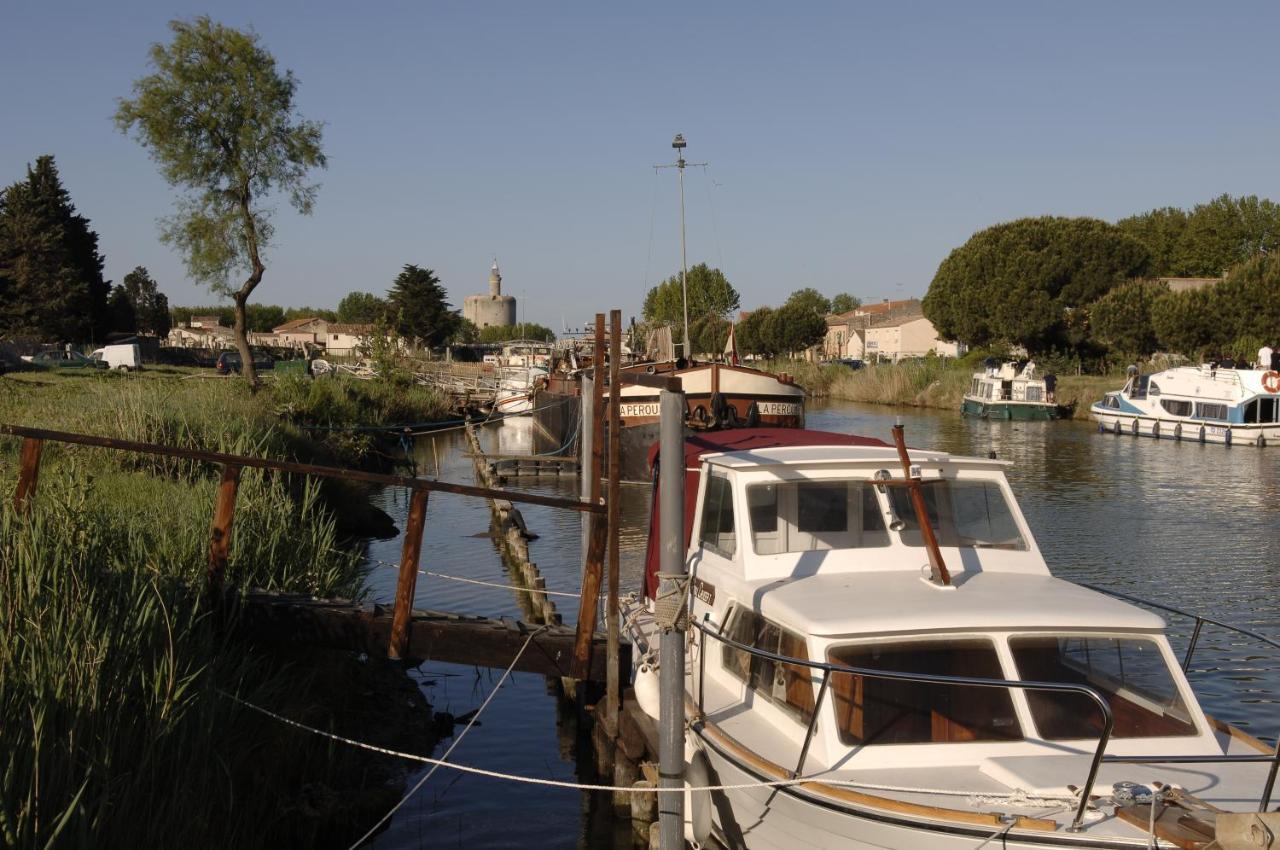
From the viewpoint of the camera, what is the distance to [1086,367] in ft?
231

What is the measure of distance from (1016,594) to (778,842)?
226 cm

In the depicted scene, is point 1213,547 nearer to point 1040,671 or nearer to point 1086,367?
point 1040,671

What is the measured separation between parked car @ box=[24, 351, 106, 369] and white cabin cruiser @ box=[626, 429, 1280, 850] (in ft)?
170

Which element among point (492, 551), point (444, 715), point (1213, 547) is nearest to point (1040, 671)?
point (444, 715)

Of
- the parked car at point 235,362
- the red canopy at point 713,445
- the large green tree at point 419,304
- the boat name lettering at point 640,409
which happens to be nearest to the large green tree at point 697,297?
the large green tree at point 419,304

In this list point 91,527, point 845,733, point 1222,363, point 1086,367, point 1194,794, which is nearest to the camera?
point 1194,794

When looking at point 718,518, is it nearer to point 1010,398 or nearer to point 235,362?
point 1010,398

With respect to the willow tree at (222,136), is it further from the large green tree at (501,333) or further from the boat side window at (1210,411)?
the large green tree at (501,333)

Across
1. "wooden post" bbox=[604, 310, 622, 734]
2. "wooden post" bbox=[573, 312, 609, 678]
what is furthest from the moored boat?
"wooden post" bbox=[604, 310, 622, 734]

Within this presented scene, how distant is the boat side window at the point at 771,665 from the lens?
775cm

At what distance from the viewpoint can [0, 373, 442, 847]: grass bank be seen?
20.6ft

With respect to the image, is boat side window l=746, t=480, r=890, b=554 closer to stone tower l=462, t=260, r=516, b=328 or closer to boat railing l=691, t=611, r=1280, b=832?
boat railing l=691, t=611, r=1280, b=832

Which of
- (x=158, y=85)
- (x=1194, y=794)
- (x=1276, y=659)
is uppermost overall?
(x=158, y=85)

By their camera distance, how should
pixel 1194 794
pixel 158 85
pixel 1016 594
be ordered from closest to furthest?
pixel 1194 794
pixel 1016 594
pixel 158 85
